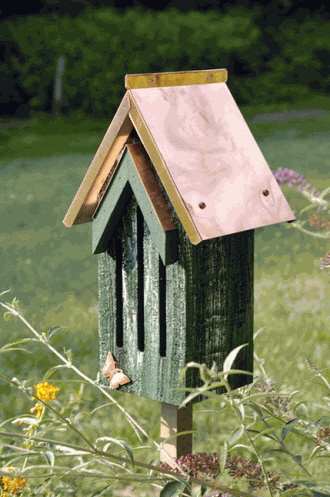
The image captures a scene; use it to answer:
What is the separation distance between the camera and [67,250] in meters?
7.78

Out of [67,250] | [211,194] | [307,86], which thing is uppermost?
[211,194]

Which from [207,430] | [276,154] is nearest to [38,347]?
[207,430]

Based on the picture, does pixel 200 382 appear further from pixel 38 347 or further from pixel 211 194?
pixel 38 347

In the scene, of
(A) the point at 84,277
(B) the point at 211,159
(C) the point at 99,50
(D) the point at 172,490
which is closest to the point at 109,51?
(C) the point at 99,50

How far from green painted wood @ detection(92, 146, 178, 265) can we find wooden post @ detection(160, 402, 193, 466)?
1.15 ft

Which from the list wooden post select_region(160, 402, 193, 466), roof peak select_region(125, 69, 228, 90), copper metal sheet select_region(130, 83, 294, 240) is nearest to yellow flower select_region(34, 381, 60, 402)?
wooden post select_region(160, 402, 193, 466)

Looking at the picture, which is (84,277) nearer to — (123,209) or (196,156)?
(123,209)

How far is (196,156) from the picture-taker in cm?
239

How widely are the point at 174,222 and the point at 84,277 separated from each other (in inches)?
180

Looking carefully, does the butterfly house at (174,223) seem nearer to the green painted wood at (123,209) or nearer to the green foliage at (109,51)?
the green painted wood at (123,209)

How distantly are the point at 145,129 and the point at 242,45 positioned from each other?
49.1ft

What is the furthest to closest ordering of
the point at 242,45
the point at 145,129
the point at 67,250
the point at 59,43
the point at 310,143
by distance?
the point at 242,45 < the point at 59,43 < the point at 310,143 < the point at 67,250 < the point at 145,129

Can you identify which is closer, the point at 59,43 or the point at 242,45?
the point at 59,43

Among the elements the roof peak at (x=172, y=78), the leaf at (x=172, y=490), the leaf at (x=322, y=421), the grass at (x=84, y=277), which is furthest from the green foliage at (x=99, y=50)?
the leaf at (x=172, y=490)
